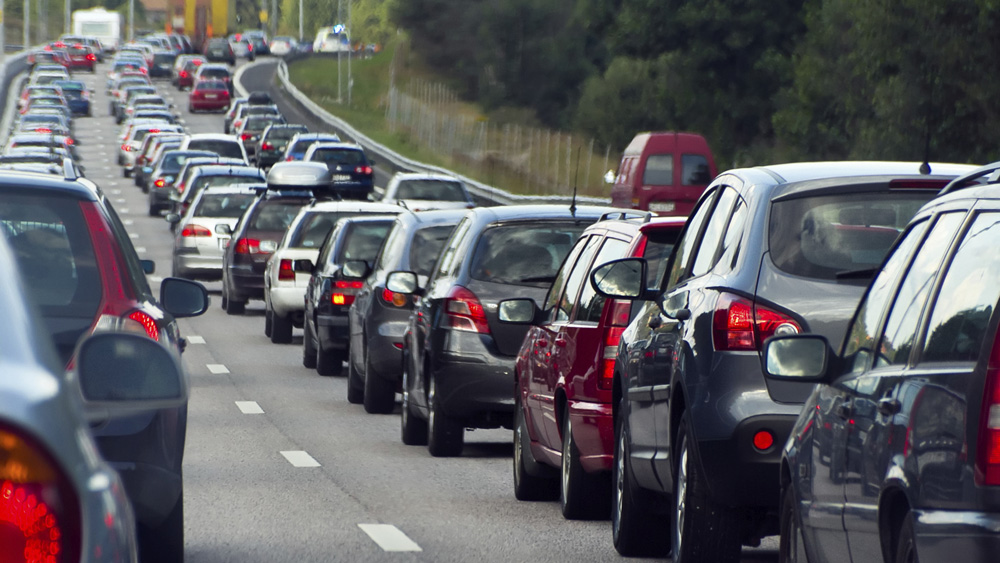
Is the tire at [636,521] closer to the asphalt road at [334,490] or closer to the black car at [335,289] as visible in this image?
the asphalt road at [334,490]

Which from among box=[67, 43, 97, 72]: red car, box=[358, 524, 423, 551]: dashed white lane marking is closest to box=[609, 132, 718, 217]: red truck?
box=[358, 524, 423, 551]: dashed white lane marking

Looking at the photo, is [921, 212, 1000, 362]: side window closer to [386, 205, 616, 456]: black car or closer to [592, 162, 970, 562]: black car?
[592, 162, 970, 562]: black car

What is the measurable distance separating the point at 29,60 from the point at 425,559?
118 m

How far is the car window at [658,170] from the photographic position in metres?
36.2

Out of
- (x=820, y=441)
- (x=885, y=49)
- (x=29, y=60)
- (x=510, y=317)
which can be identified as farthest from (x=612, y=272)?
(x=29, y=60)

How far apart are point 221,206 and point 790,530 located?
27274 millimetres

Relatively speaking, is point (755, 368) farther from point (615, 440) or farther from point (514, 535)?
point (514, 535)

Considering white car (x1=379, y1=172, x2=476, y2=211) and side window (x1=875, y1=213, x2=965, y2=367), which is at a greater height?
side window (x1=875, y1=213, x2=965, y2=367)

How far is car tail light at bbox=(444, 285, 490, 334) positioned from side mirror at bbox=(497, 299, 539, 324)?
54.1 inches

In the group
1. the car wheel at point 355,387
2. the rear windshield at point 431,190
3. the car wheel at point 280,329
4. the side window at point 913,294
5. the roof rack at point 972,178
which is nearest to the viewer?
the side window at point 913,294

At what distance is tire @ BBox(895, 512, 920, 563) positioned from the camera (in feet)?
14.7

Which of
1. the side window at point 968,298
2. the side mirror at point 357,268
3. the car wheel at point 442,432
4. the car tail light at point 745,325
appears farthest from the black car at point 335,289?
the side window at point 968,298

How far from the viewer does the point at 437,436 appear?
12.9 meters

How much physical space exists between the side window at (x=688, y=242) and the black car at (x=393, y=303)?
6886mm
